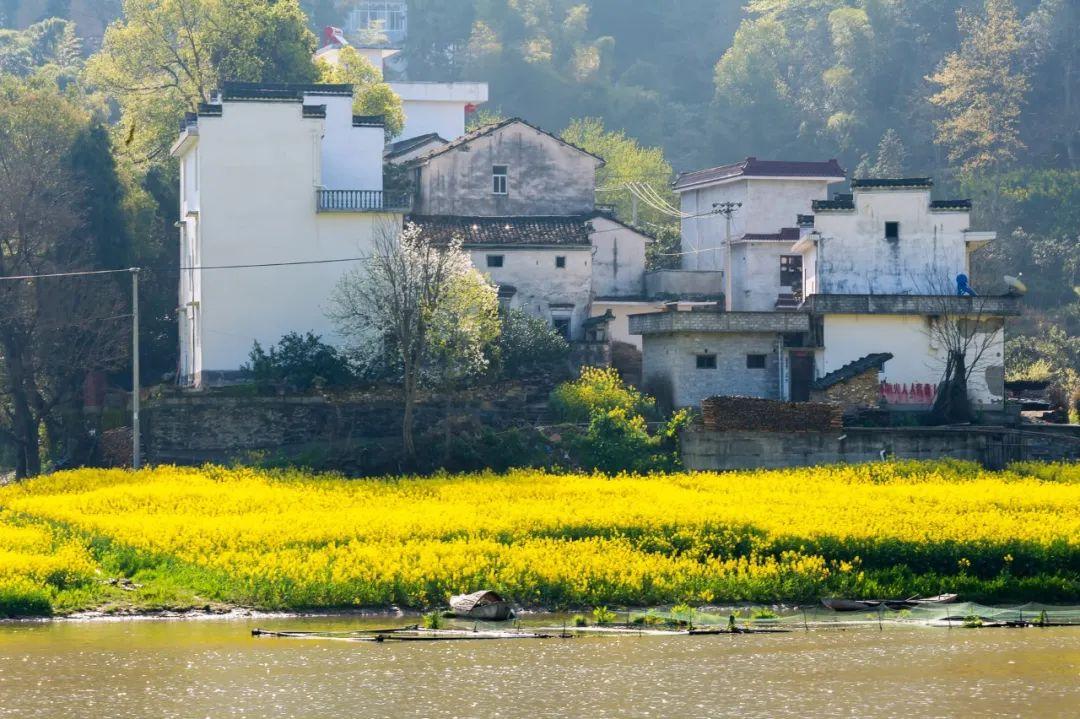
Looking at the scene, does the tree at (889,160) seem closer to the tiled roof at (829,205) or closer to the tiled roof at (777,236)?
the tiled roof at (777,236)

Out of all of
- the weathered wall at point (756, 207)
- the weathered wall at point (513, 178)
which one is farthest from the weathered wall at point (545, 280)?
the weathered wall at point (756, 207)

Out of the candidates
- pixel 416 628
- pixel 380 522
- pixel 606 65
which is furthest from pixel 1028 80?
pixel 416 628

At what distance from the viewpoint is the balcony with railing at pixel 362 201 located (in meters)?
59.8

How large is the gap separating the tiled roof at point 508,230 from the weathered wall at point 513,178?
1.97 metres

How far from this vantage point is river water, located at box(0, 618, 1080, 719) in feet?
95.7

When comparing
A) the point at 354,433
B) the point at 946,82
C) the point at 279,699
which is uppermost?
the point at 946,82

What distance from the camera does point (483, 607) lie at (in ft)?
119

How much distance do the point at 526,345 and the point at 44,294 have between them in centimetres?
1390

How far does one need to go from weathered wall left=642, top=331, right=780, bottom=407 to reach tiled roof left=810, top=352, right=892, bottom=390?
1776 mm

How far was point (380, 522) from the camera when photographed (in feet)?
141

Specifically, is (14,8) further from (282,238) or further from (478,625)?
(478,625)

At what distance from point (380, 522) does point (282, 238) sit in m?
18.6

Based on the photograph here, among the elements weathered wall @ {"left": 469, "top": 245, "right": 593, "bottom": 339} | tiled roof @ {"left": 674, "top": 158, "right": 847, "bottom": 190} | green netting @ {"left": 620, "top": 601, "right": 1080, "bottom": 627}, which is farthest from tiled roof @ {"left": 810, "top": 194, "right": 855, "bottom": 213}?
green netting @ {"left": 620, "top": 601, "right": 1080, "bottom": 627}

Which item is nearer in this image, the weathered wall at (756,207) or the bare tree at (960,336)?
the bare tree at (960,336)
